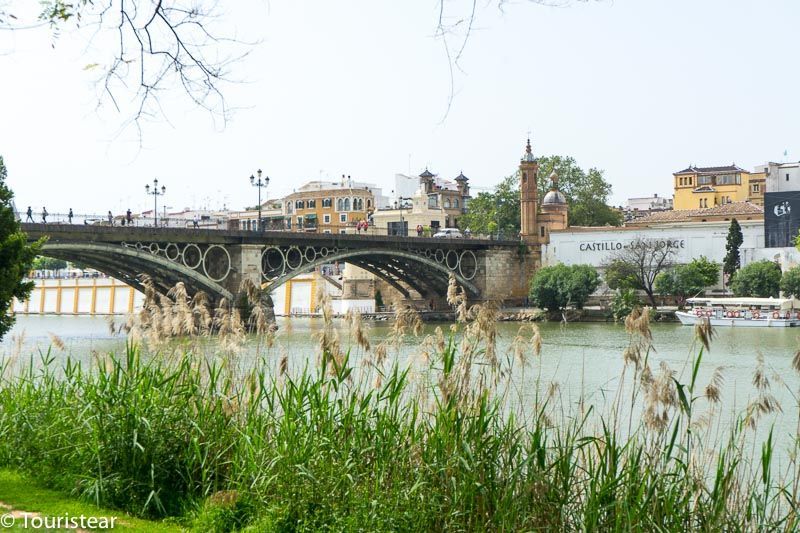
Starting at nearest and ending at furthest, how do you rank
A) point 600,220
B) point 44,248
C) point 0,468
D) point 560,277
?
point 0,468
point 44,248
point 560,277
point 600,220

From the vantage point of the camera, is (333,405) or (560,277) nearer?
(333,405)

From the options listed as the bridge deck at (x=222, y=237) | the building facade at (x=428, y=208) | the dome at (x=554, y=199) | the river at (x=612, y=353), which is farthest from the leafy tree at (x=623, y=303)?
the building facade at (x=428, y=208)

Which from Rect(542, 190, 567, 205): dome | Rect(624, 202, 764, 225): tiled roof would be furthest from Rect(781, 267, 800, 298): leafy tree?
Rect(542, 190, 567, 205): dome

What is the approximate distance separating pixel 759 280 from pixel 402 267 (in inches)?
650

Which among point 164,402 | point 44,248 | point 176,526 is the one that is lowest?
point 176,526

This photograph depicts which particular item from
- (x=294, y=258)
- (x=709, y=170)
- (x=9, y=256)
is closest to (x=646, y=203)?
(x=709, y=170)

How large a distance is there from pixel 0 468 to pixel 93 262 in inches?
1222

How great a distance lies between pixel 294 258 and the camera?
44.8 m

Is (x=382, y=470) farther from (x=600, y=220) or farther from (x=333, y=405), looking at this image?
(x=600, y=220)

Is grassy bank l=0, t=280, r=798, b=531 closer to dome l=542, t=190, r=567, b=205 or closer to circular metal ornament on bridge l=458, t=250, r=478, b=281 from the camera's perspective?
circular metal ornament on bridge l=458, t=250, r=478, b=281

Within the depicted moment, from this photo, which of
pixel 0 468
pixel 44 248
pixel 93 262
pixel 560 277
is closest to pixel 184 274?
pixel 93 262

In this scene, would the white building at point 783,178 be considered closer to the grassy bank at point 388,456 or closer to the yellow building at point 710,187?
the yellow building at point 710,187

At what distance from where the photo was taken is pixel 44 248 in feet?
107

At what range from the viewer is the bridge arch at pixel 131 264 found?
34.2 metres
